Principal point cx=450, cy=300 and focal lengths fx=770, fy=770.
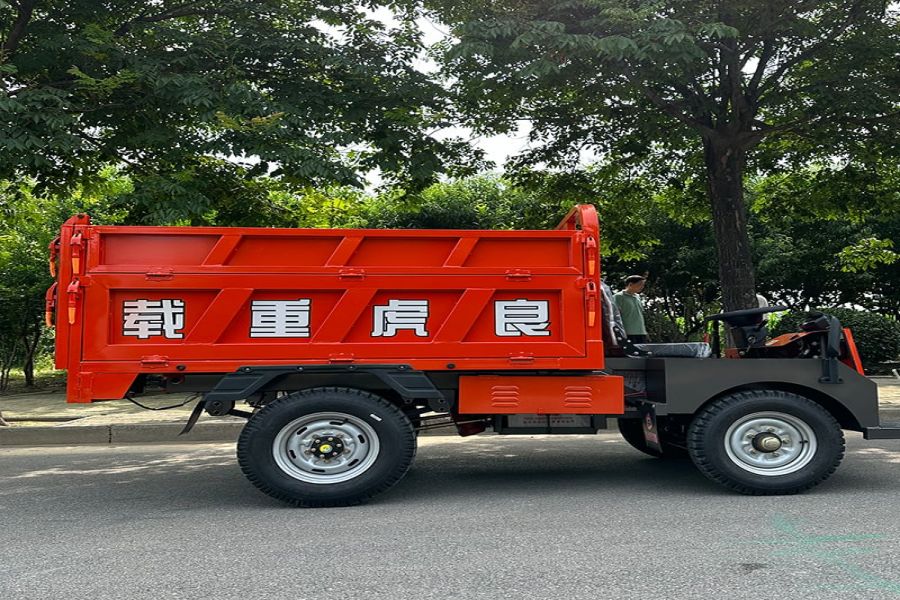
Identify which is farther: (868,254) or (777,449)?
(868,254)

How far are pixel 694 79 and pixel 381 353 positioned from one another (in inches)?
313

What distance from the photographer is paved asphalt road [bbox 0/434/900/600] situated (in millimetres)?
3582

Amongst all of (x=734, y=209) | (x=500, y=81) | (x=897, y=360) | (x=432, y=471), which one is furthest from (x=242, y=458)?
(x=897, y=360)

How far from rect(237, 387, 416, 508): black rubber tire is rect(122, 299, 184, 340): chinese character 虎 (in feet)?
2.73

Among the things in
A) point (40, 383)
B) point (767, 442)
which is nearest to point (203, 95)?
point (767, 442)

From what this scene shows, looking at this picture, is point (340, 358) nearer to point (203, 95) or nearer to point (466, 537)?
point (466, 537)

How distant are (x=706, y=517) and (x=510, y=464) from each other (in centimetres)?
234

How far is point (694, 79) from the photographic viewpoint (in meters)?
11.2

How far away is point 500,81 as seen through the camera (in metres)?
9.86

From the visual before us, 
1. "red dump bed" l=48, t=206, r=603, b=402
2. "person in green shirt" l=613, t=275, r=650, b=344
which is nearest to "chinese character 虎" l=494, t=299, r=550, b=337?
"red dump bed" l=48, t=206, r=603, b=402

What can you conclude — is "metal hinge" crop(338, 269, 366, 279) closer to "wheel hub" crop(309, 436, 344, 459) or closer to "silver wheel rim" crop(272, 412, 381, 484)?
"silver wheel rim" crop(272, 412, 381, 484)

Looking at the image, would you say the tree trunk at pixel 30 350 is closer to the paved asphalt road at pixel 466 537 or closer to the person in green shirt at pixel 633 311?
the paved asphalt road at pixel 466 537

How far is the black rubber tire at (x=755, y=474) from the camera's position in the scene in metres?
5.38

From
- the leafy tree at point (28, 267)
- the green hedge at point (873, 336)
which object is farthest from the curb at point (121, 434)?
the green hedge at point (873, 336)
